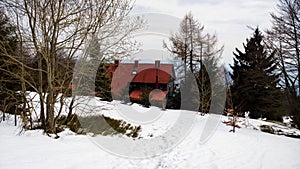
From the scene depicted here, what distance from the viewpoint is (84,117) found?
6.23 meters

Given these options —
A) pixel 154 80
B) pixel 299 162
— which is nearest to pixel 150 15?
pixel 299 162

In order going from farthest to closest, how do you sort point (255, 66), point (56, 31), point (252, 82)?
point (252, 82)
point (255, 66)
point (56, 31)

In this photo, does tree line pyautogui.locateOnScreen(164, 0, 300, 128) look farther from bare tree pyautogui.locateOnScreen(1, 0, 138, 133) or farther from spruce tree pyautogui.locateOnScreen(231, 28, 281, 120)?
bare tree pyautogui.locateOnScreen(1, 0, 138, 133)

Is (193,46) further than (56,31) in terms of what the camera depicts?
Yes

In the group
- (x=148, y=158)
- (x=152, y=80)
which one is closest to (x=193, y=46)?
(x=152, y=80)

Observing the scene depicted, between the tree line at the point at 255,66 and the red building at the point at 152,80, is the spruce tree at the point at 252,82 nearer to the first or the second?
the tree line at the point at 255,66

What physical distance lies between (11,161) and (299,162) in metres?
4.09

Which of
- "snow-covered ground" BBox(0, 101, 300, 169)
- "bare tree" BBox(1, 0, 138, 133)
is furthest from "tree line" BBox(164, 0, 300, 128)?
"bare tree" BBox(1, 0, 138, 133)

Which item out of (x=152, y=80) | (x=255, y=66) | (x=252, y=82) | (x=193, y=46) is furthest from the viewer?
(x=152, y=80)

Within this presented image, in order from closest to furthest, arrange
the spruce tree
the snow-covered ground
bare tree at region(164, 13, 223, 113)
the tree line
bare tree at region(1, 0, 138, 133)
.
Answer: the snow-covered ground, bare tree at region(1, 0, 138, 133), the tree line, the spruce tree, bare tree at region(164, 13, 223, 113)

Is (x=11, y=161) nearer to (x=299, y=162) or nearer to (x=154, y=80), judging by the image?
(x=299, y=162)

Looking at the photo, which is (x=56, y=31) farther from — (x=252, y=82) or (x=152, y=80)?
(x=252, y=82)

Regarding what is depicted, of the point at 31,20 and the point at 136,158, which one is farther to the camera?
the point at 31,20

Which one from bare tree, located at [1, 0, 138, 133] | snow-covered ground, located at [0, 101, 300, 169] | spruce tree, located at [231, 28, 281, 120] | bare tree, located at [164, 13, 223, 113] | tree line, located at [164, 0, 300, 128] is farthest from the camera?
bare tree, located at [164, 13, 223, 113]
